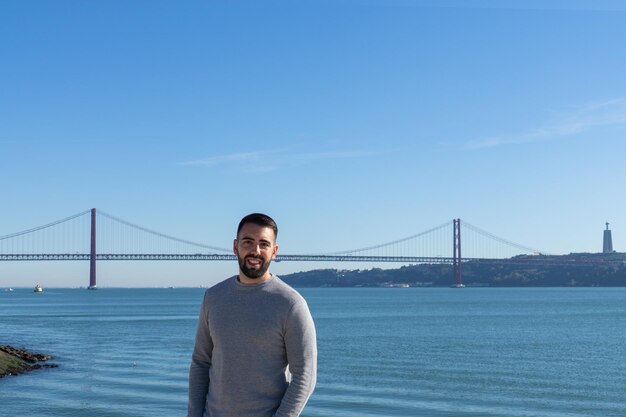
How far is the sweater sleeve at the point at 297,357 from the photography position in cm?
328

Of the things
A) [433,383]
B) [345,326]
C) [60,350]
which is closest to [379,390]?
[433,383]

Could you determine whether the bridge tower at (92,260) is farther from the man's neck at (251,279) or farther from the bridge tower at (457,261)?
the man's neck at (251,279)

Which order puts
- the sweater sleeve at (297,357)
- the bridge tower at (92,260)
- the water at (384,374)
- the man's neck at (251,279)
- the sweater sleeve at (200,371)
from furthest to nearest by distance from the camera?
the bridge tower at (92,260) → the water at (384,374) → the sweater sleeve at (200,371) → the man's neck at (251,279) → the sweater sleeve at (297,357)

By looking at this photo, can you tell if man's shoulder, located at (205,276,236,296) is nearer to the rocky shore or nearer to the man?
the man

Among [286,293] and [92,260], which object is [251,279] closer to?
[286,293]

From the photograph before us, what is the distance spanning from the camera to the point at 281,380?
11.1 ft

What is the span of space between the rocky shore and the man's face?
18.8 metres

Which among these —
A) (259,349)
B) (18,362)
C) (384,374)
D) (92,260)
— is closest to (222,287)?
(259,349)

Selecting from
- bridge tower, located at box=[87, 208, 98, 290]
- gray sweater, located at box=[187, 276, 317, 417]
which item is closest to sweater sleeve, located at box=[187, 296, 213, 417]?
gray sweater, located at box=[187, 276, 317, 417]

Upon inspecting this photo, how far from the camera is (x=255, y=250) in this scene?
11.0 feet

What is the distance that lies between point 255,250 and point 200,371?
59 centimetres

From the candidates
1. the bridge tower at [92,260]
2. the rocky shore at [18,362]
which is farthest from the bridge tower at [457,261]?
the rocky shore at [18,362]

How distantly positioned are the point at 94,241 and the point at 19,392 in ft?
283

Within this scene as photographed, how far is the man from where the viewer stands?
10.8 feet
